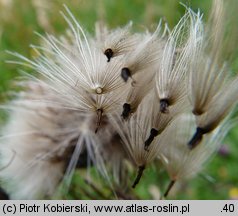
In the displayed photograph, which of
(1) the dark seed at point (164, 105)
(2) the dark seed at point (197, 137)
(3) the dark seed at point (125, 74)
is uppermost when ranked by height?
(3) the dark seed at point (125, 74)

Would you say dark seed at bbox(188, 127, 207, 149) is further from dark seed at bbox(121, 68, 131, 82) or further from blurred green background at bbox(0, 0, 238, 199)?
blurred green background at bbox(0, 0, 238, 199)

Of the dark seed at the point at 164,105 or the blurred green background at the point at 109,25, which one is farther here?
the blurred green background at the point at 109,25

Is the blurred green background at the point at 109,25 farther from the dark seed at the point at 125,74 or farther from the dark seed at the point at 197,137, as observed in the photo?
the dark seed at the point at 125,74

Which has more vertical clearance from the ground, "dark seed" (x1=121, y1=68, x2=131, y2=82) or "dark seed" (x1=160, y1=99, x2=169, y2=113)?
"dark seed" (x1=121, y1=68, x2=131, y2=82)

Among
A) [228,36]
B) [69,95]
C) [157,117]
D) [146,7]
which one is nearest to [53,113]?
[69,95]

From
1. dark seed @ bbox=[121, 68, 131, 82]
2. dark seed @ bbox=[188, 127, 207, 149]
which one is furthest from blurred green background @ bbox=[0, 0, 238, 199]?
dark seed @ bbox=[121, 68, 131, 82]

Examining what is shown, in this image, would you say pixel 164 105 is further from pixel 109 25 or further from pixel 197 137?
pixel 109 25

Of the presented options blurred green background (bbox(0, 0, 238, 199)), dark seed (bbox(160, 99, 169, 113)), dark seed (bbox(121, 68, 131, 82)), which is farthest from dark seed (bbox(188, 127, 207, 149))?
blurred green background (bbox(0, 0, 238, 199))

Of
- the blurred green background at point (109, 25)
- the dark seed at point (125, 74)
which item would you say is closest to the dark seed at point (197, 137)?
the dark seed at point (125, 74)

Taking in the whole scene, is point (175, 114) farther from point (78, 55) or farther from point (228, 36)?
point (78, 55)

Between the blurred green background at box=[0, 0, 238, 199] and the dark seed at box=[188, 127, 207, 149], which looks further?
the blurred green background at box=[0, 0, 238, 199]

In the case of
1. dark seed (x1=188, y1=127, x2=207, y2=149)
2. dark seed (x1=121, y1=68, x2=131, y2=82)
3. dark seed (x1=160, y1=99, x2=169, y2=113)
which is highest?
dark seed (x1=121, y1=68, x2=131, y2=82)

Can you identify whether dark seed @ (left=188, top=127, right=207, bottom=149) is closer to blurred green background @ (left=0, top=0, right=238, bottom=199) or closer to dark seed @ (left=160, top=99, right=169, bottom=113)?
dark seed @ (left=160, top=99, right=169, bottom=113)
